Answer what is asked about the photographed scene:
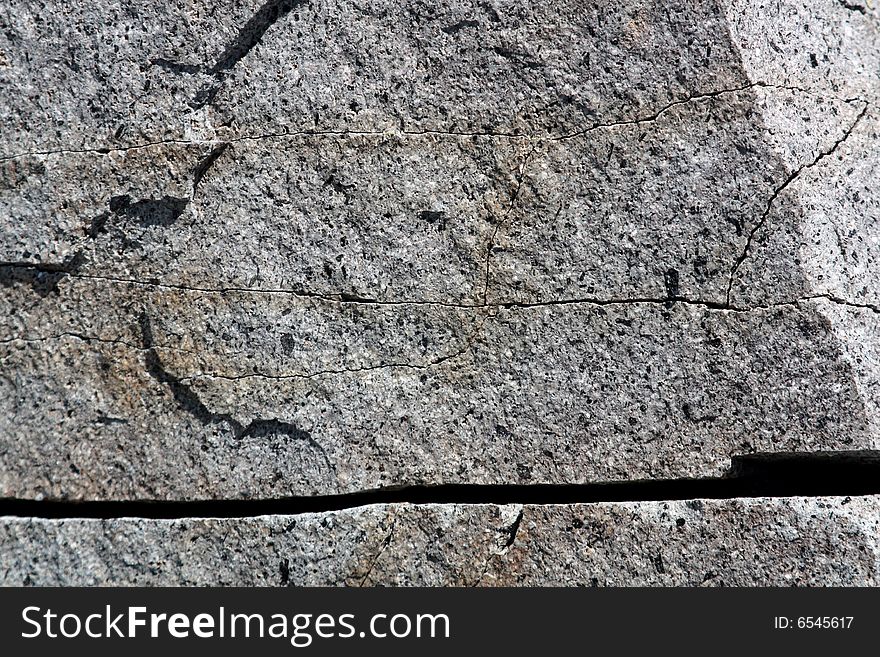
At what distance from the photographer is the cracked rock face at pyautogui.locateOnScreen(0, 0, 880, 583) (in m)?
1.47

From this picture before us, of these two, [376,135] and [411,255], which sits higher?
[376,135]

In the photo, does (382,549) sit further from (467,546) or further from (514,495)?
(514,495)

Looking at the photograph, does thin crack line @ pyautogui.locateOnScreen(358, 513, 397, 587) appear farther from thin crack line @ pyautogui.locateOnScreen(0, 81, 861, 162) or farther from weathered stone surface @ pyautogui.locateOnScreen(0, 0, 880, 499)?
thin crack line @ pyautogui.locateOnScreen(0, 81, 861, 162)

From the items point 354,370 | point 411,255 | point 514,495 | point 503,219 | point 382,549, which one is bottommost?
point 382,549

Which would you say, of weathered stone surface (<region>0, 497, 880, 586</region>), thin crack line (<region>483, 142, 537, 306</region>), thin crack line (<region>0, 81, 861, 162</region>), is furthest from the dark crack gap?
thin crack line (<region>0, 81, 861, 162</region>)

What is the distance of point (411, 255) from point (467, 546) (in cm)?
65

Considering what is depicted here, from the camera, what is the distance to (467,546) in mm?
1464

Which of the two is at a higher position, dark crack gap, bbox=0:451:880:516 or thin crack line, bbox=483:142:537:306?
thin crack line, bbox=483:142:537:306

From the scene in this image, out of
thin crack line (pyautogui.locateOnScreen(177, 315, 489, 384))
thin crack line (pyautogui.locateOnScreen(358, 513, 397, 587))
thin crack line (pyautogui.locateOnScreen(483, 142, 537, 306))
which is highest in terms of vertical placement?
thin crack line (pyautogui.locateOnScreen(483, 142, 537, 306))

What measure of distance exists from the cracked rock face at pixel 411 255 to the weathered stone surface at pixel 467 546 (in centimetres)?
2

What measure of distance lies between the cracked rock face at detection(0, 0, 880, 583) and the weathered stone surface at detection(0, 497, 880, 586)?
19mm

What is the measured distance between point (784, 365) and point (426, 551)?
0.88 m

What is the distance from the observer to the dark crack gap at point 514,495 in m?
1.48

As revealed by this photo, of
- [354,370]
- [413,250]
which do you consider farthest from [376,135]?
[354,370]
